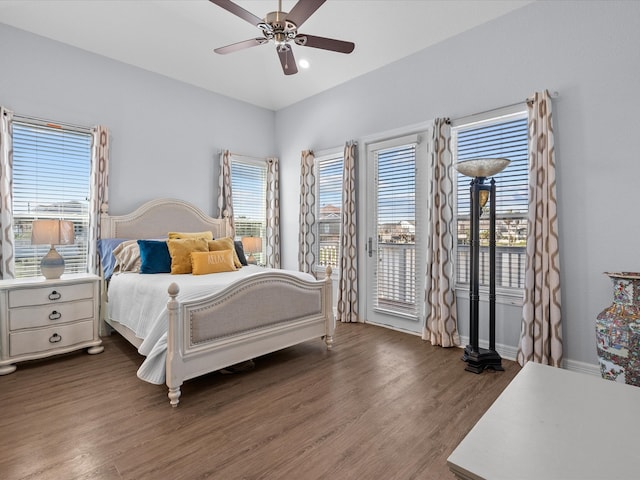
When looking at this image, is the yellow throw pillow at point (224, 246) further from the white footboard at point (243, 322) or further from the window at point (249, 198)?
the window at point (249, 198)

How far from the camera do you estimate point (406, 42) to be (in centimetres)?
375

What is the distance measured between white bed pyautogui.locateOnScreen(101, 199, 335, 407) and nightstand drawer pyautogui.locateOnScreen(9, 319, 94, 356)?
0.29 metres

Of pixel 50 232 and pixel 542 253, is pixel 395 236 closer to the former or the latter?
pixel 542 253

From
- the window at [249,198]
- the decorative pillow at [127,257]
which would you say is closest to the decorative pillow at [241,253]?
the window at [249,198]

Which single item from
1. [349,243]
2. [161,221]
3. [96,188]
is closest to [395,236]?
[349,243]

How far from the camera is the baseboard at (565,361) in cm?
271

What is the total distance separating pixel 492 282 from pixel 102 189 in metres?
4.22

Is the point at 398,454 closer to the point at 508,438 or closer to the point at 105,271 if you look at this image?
the point at 508,438

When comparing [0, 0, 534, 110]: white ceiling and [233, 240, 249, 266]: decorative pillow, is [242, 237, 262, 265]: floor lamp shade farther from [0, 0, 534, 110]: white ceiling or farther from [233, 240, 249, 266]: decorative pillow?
[0, 0, 534, 110]: white ceiling

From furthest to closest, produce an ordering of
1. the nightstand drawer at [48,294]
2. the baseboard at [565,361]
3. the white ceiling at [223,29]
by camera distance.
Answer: the white ceiling at [223,29] → the nightstand drawer at [48,294] → the baseboard at [565,361]

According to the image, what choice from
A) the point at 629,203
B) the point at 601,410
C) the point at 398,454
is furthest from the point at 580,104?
the point at 398,454

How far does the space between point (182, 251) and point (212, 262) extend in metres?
0.34

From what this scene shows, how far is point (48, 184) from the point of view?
3.58 metres

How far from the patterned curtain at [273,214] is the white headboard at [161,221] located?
81 centimetres
